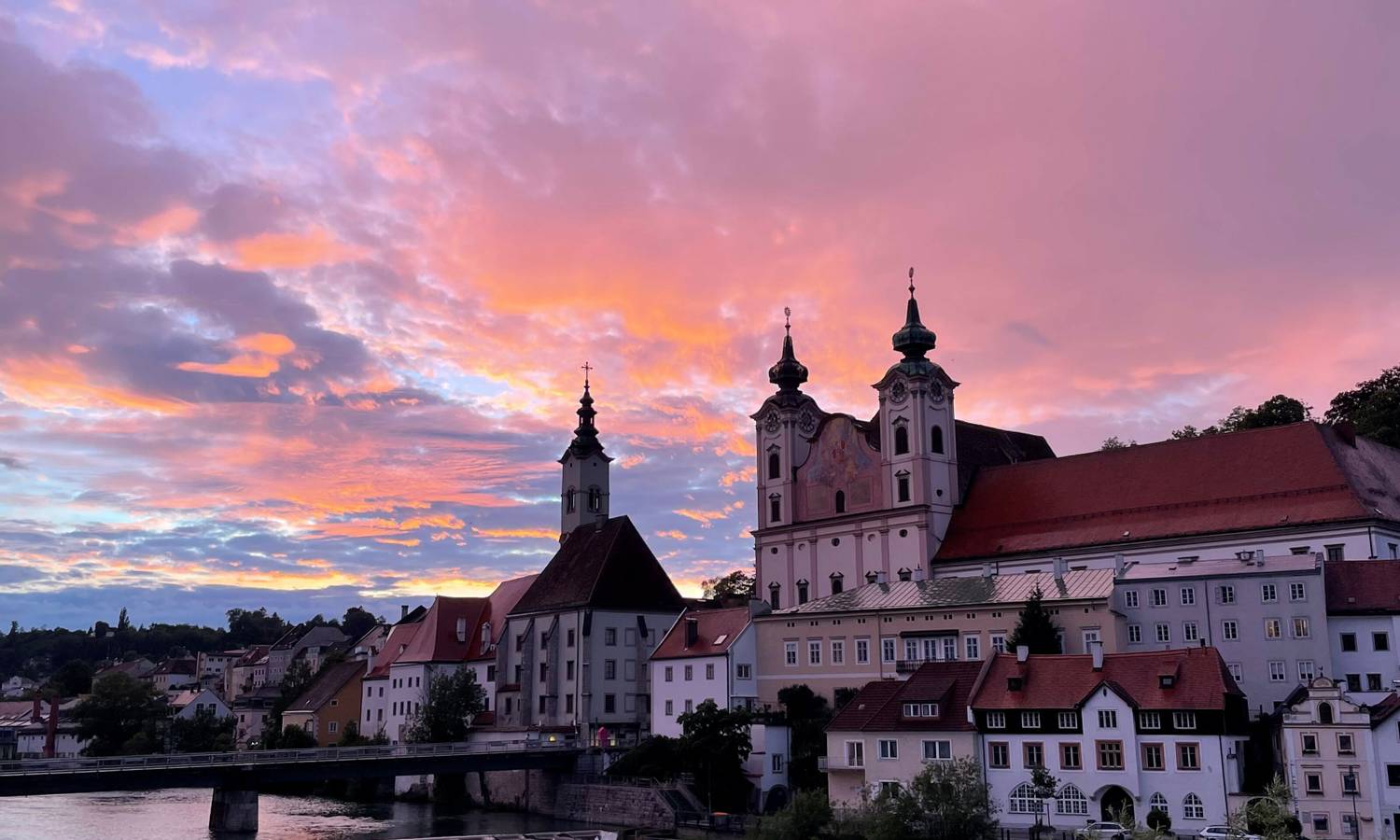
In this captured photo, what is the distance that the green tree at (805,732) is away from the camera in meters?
58.3

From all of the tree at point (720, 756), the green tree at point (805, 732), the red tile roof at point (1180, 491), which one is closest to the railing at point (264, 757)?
the tree at point (720, 756)

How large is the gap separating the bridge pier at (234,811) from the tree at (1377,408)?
6416 centimetres

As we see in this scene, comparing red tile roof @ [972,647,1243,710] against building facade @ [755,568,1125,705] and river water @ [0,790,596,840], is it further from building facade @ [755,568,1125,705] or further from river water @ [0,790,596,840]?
river water @ [0,790,596,840]

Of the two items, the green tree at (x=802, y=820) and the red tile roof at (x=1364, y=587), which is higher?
the red tile roof at (x=1364, y=587)

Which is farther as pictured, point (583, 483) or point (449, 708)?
point (583, 483)

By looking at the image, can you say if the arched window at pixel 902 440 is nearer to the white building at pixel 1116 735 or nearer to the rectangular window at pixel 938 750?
the white building at pixel 1116 735

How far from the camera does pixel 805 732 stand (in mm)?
60656

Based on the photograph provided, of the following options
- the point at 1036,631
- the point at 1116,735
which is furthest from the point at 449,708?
the point at 1116,735

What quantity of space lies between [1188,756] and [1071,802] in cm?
458

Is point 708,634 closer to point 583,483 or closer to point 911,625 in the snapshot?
point 911,625

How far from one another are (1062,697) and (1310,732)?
858cm

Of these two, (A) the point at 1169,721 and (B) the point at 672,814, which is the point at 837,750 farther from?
(A) the point at 1169,721

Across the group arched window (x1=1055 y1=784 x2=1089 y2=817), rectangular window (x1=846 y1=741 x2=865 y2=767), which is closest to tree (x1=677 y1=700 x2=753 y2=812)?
rectangular window (x1=846 y1=741 x2=865 y2=767)

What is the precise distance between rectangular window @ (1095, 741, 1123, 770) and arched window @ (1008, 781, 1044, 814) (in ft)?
9.10
